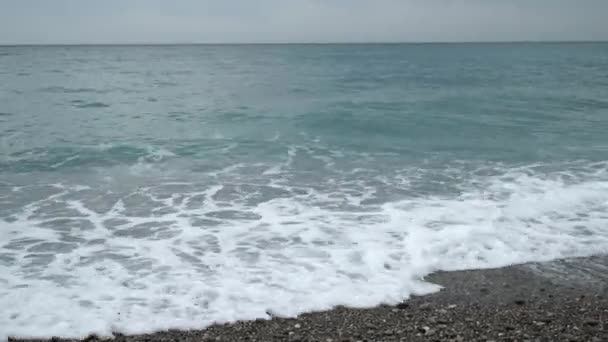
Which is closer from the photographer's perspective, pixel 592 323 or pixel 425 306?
pixel 592 323

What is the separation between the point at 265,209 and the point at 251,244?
6.30ft

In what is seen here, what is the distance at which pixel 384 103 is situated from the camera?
28.1m

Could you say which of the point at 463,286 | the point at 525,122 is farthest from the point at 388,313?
the point at 525,122

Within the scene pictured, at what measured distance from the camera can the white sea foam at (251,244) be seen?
5895 mm

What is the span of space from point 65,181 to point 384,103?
1975 centimetres

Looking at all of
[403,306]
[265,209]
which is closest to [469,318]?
[403,306]

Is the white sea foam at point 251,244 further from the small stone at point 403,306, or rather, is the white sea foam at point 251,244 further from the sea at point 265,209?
the small stone at point 403,306

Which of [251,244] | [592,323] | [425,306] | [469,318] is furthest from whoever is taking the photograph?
[251,244]

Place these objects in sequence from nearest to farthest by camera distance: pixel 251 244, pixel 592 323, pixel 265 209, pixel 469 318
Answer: pixel 592 323, pixel 469 318, pixel 251 244, pixel 265 209

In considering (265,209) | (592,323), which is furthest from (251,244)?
(592,323)

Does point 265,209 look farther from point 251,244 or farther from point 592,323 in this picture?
point 592,323

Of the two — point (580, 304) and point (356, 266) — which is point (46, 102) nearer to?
point (356, 266)

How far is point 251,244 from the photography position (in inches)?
313

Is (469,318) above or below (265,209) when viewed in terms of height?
below
